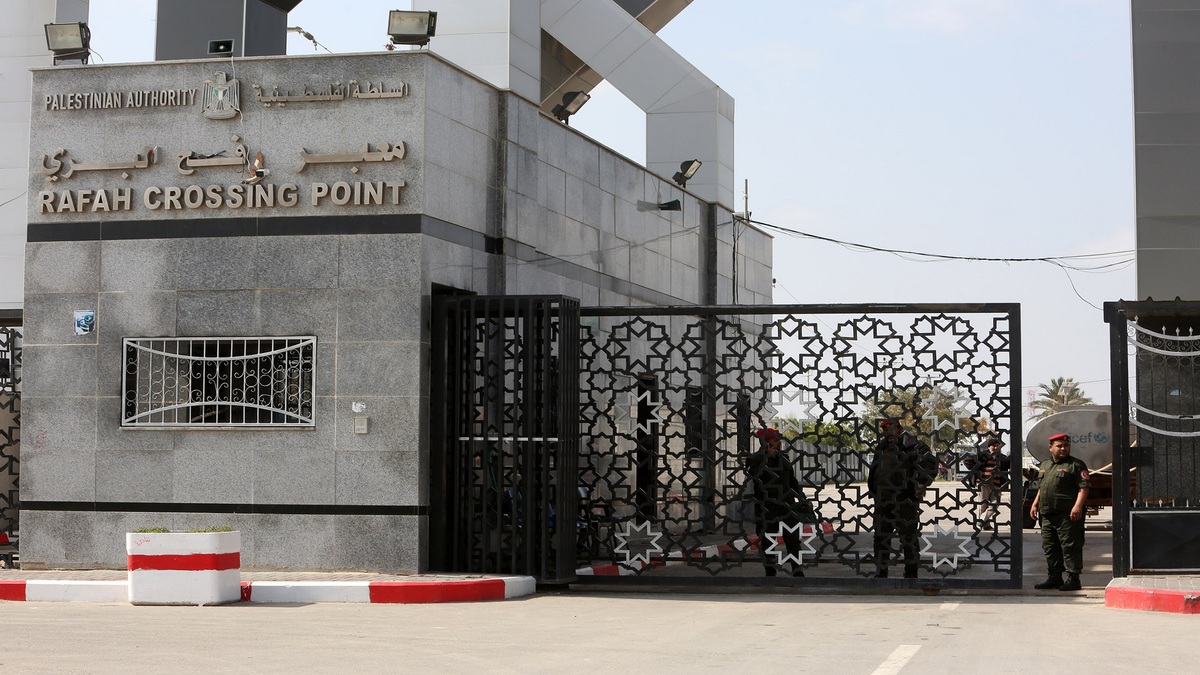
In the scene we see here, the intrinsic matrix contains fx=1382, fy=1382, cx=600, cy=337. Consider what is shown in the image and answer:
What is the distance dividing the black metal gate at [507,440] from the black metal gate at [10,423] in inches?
240

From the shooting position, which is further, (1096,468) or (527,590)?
(1096,468)

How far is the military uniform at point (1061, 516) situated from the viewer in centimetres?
1290

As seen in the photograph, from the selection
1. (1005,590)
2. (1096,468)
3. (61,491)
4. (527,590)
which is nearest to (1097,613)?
(1005,590)

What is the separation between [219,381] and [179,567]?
7.42 feet

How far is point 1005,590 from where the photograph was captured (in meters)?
12.7

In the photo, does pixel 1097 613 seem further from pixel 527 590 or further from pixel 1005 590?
pixel 527 590

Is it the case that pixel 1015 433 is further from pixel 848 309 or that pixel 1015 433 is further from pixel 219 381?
pixel 219 381

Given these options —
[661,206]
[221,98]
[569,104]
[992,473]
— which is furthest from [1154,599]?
[569,104]

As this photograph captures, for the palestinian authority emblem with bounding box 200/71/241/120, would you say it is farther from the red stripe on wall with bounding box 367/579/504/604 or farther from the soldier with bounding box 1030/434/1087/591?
the soldier with bounding box 1030/434/1087/591

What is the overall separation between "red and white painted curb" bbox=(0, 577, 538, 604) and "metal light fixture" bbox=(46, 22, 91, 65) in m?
5.46

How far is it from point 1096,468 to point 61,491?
728 inches

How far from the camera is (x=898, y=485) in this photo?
12.9 meters

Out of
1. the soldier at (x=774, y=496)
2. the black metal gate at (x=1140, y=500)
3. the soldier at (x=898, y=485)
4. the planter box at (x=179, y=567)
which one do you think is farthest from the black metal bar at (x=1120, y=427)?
the planter box at (x=179, y=567)

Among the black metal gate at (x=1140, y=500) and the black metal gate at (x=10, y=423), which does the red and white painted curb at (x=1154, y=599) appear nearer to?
the black metal gate at (x=1140, y=500)
